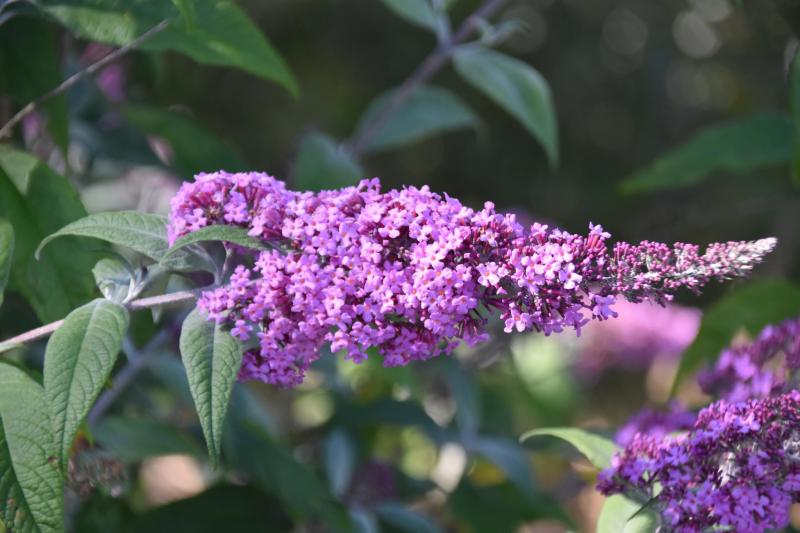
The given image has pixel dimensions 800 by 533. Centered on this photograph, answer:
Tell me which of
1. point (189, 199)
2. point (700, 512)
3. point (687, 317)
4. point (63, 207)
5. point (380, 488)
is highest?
point (189, 199)

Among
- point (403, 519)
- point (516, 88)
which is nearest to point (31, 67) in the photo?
point (516, 88)

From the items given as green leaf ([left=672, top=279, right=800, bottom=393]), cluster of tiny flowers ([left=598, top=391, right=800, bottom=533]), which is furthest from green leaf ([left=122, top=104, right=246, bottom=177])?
cluster of tiny flowers ([left=598, top=391, right=800, bottom=533])

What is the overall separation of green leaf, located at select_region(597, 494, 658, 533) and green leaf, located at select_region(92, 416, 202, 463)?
745mm

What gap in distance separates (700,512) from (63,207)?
0.85 m

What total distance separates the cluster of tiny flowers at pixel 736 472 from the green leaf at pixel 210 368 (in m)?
0.46

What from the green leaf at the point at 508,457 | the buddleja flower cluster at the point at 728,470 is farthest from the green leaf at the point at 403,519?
the buddleja flower cluster at the point at 728,470

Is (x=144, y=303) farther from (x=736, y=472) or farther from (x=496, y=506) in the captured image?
(x=496, y=506)

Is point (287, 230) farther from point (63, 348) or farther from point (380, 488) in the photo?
point (380, 488)

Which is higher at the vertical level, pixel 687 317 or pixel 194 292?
pixel 194 292

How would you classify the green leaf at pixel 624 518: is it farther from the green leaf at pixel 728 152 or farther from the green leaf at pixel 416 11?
the green leaf at pixel 416 11

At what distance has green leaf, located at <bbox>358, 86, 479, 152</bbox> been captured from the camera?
6.48 feet

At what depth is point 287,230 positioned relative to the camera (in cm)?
101

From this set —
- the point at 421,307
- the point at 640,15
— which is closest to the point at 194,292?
the point at 421,307

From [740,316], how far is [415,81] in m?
0.73
